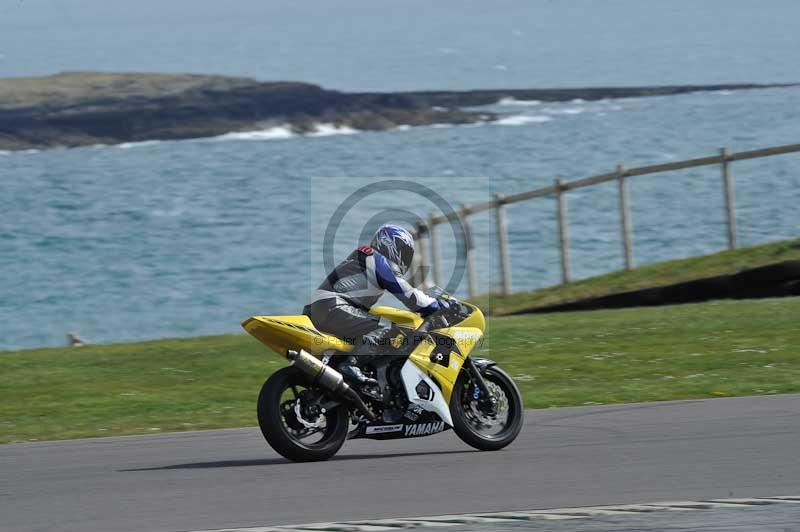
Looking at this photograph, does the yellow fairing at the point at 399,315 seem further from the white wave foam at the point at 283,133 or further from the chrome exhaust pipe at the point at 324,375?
the white wave foam at the point at 283,133

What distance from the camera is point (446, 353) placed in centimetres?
994

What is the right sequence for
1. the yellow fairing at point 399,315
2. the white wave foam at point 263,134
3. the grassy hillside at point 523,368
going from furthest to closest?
1. the white wave foam at point 263,134
2. the grassy hillside at point 523,368
3. the yellow fairing at point 399,315

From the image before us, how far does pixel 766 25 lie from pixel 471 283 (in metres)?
81.1

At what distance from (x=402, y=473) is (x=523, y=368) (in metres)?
5.85

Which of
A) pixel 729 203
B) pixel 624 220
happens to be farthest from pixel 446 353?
pixel 624 220

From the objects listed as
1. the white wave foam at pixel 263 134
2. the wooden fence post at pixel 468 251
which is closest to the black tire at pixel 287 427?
the wooden fence post at pixel 468 251

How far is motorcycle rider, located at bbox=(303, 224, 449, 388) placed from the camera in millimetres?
9703

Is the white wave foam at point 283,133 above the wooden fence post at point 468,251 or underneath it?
above

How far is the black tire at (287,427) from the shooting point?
9.41 meters

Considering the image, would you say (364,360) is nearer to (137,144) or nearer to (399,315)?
(399,315)

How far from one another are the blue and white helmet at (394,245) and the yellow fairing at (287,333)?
76 cm

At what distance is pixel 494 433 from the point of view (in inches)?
401

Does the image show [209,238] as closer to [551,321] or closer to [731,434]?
[551,321]

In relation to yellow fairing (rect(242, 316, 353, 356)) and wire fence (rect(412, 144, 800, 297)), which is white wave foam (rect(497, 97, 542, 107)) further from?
yellow fairing (rect(242, 316, 353, 356))
